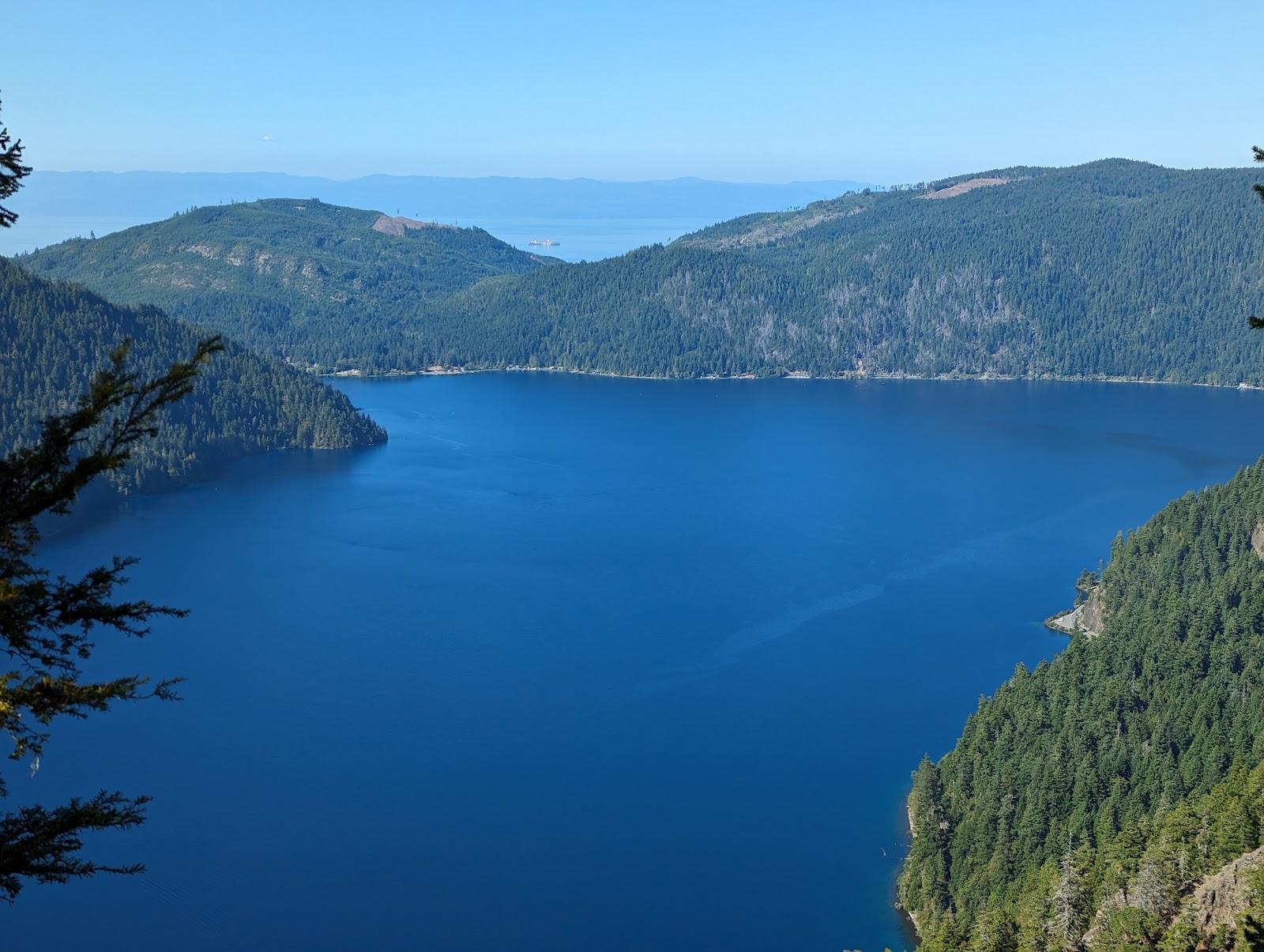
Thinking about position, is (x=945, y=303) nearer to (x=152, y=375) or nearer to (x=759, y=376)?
(x=759, y=376)

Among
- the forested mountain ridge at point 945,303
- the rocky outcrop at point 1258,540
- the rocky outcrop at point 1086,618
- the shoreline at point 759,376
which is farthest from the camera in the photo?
the forested mountain ridge at point 945,303

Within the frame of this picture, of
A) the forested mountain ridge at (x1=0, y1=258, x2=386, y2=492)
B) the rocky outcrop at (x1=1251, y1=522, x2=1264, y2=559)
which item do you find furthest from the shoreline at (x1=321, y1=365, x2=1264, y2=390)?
the rocky outcrop at (x1=1251, y1=522, x2=1264, y2=559)

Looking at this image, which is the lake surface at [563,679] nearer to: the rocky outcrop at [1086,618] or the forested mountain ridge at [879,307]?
the rocky outcrop at [1086,618]

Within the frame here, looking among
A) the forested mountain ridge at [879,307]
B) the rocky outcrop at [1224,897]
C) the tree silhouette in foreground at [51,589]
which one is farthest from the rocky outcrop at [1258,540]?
the forested mountain ridge at [879,307]

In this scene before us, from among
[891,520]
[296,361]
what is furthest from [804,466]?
[296,361]

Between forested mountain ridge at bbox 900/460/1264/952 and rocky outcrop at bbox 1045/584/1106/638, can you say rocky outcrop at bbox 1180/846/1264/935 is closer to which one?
forested mountain ridge at bbox 900/460/1264/952
